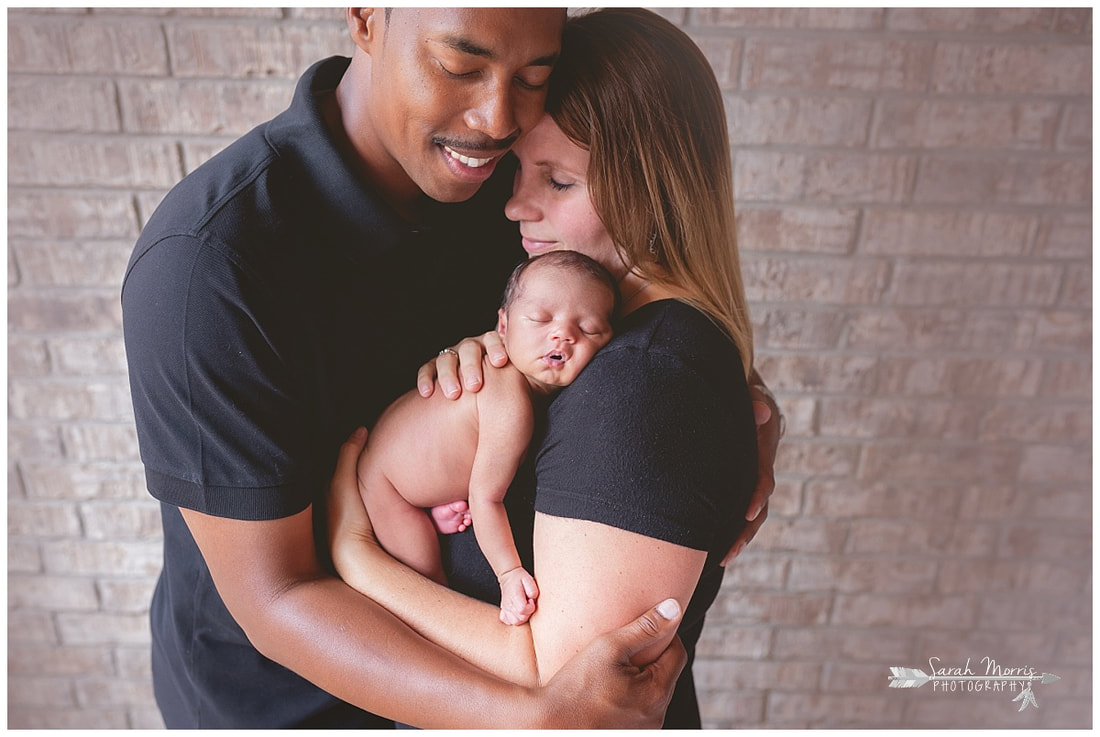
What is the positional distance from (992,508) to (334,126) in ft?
5.08

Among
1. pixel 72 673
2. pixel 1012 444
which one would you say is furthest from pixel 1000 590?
pixel 72 673

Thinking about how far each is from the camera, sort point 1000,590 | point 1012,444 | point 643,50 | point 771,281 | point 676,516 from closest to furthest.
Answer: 1. point 676,516
2. point 643,50
3. point 771,281
4. point 1012,444
5. point 1000,590

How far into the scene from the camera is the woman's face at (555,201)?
2.88 feet

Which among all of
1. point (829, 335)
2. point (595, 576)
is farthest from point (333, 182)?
point (829, 335)

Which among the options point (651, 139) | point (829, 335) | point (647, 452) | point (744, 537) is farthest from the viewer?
point (829, 335)

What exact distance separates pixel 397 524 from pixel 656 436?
0.35 metres

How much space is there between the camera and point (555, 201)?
2.98ft

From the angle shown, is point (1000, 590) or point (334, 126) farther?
point (1000, 590)

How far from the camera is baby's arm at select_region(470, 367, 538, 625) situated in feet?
2.84

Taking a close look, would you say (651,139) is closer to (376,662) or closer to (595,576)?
(595,576)

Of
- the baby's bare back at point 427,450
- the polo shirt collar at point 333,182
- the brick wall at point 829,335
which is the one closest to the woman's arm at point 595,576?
the baby's bare back at point 427,450

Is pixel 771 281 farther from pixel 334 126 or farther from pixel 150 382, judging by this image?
pixel 150 382

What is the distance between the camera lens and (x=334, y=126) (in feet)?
3.03

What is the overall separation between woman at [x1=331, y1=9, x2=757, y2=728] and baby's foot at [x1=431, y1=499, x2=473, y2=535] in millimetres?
72
